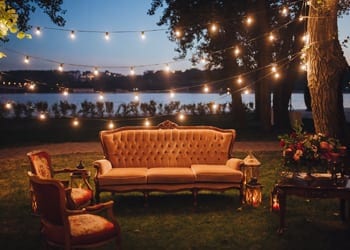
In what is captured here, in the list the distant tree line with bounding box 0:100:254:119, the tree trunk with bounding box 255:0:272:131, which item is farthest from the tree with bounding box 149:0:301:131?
the distant tree line with bounding box 0:100:254:119

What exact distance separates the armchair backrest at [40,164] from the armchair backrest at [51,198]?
1528 mm

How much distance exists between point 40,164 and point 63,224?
2049 mm

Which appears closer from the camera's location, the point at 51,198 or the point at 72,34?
the point at 51,198

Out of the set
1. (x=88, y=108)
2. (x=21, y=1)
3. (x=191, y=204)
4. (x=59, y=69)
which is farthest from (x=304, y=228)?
(x=88, y=108)

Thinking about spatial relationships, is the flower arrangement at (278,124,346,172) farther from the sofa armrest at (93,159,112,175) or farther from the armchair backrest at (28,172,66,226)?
the armchair backrest at (28,172,66,226)

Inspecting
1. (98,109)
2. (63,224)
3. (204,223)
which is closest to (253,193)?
(204,223)

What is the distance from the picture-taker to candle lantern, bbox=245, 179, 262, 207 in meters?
6.54

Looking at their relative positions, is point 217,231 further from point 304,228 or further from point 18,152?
point 18,152

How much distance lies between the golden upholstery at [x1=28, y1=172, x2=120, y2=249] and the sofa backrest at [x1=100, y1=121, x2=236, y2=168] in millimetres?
3011

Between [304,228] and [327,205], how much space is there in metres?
1.25

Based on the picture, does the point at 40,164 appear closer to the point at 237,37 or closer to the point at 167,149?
the point at 167,149

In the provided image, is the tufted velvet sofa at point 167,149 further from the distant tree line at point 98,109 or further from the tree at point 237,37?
the distant tree line at point 98,109

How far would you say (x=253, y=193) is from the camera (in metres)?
6.55

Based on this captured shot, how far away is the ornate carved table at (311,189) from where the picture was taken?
5.35m
